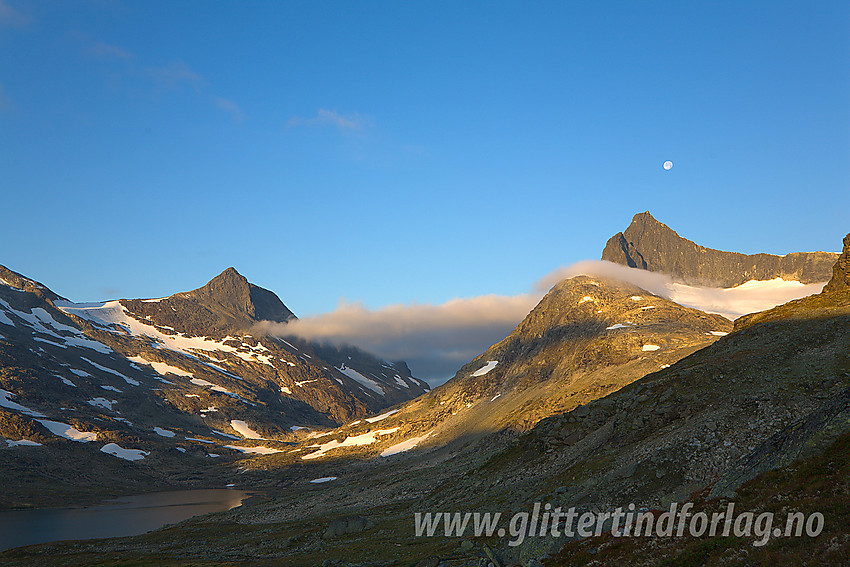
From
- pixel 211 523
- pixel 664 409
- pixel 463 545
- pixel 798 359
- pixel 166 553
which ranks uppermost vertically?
pixel 798 359

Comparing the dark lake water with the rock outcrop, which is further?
the dark lake water

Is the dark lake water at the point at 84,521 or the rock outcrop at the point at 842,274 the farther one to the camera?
the dark lake water at the point at 84,521

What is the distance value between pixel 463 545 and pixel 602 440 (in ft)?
89.8

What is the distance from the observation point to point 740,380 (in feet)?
193

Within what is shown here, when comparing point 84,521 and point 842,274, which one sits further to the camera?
point 84,521

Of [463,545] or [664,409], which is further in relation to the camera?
[664,409]

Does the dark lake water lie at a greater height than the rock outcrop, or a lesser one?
lesser

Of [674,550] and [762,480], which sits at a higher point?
[762,480]

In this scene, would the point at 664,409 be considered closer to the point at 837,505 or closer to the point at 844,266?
the point at 837,505

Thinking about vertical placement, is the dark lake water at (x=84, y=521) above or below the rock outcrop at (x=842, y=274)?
below

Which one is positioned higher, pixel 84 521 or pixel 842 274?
pixel 842 274

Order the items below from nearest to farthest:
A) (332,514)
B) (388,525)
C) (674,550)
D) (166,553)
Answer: (674,550), (388,525), (166,553), (332,514)

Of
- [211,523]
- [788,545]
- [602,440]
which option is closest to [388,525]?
[602,440]

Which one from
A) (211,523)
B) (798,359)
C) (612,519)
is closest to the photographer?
(612,519)
